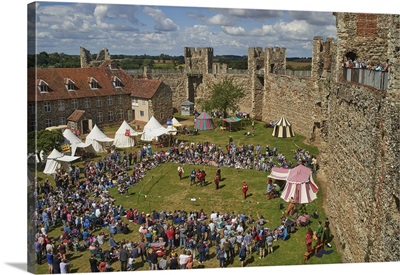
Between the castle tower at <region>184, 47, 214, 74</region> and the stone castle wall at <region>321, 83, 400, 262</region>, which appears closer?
the stone castle wall at <region>321, 83, 400, 262</region>

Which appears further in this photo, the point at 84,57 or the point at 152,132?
the point at 84,57

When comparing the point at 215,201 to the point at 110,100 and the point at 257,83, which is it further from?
the point at 257,83

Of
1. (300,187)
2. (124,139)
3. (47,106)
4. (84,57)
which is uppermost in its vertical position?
(84,57)

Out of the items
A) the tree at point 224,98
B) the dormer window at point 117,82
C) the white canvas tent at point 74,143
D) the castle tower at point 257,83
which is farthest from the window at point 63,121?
the castle tower at point 257,83

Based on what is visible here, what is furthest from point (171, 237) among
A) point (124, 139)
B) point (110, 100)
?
point (110, 100)

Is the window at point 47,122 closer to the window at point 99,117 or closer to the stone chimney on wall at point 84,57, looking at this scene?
the window at point 99,117

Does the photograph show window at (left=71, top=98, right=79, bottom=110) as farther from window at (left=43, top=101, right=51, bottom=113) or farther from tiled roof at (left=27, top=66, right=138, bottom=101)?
window at (left=43, top=101, right=51, bottom=113)

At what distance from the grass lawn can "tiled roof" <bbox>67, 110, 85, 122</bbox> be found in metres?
10.6

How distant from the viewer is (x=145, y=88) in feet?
121

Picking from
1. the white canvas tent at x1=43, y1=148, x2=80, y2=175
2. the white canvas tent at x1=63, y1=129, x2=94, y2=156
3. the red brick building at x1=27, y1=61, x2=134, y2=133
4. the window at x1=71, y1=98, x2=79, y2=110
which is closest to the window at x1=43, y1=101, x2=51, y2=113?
the red brick building at x1=27, y1=61, x2=134, y2=133

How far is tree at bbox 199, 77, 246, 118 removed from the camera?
116ft

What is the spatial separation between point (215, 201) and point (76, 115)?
1782cm

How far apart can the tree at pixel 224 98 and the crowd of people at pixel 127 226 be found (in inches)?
509

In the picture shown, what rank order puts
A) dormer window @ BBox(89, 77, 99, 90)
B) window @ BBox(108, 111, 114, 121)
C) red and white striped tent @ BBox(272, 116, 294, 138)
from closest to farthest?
red and white striped tent @ BBox(272, 116, 294, 138) → dormer window @ BBox(89, 77, 99, 90) → window @ BBox(108, 111, 114, 121)
